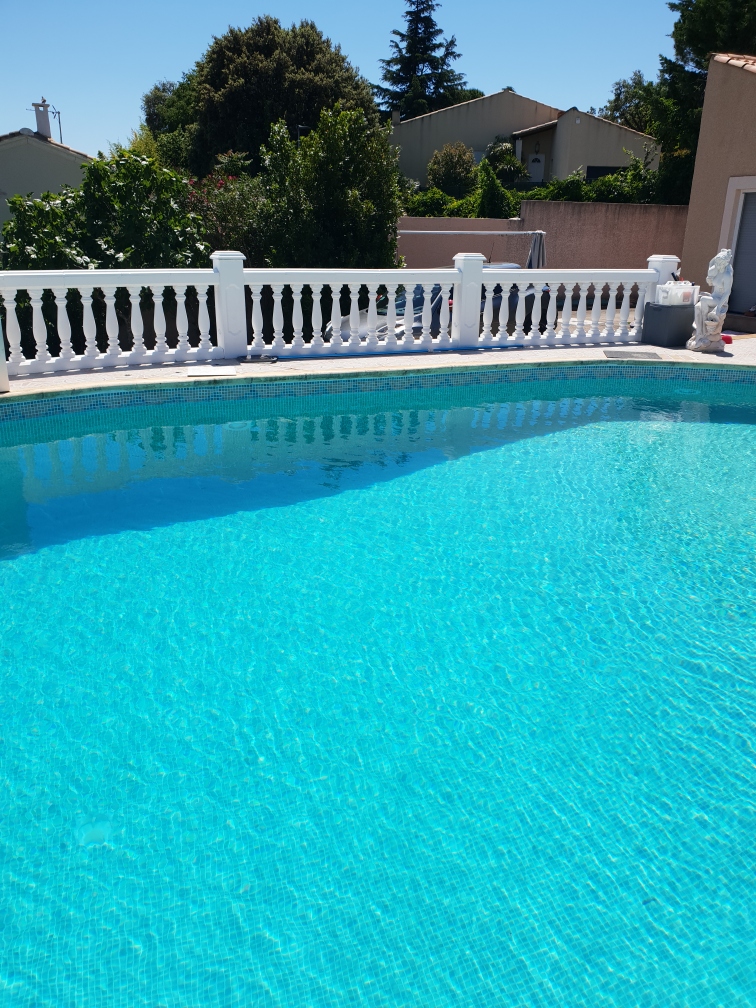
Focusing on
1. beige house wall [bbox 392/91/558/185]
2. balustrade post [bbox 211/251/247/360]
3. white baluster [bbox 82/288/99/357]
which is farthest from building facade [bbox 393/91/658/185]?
white baluster [bbox 82/288/99/357]

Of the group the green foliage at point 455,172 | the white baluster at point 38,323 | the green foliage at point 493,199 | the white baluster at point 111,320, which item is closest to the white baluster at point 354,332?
the white baluster at point 111,320

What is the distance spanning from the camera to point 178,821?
286 cm

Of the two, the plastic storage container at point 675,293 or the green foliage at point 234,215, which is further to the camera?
the green foliage at point 234,215

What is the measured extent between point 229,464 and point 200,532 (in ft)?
5.17

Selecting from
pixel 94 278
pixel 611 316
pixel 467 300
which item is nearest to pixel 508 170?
pixel 611 316

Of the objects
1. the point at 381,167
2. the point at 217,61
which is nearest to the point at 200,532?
the point at 381,167

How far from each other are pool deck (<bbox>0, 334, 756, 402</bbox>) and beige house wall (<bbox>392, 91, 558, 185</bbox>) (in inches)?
1165

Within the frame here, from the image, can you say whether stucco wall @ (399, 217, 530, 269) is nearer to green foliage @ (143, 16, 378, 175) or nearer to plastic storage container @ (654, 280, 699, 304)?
plastic storage container @ (654, 280, 699, 304)

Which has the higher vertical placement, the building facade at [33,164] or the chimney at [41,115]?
the chimney at [41,115]

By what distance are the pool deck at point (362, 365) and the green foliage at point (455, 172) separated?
23534 mm

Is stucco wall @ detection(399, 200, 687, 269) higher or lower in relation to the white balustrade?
higher

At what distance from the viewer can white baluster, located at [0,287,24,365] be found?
25.4 feet

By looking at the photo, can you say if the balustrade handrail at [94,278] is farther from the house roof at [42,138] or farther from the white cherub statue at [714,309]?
the house roof at [42,138]

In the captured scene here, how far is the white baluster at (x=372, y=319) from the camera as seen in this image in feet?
31.3
